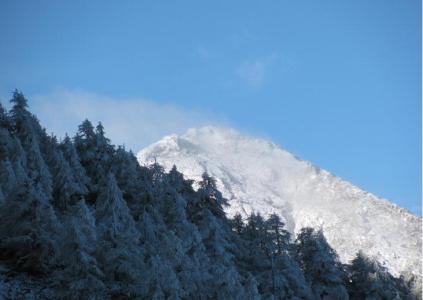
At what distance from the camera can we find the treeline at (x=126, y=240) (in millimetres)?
27719

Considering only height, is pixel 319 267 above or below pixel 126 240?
above

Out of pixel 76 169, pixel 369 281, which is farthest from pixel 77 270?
pixel 369 281

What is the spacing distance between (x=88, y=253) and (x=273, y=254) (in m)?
26.5

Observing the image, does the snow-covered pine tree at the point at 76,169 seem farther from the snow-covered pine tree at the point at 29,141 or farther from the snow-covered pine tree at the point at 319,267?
the snow-covered pine tree at the point at 319,267

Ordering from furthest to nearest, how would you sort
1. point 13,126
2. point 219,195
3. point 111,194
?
point 219,195
point 13,126
point 111,194

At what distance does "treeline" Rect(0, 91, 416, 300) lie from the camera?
90.9 feet

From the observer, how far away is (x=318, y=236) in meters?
54.5

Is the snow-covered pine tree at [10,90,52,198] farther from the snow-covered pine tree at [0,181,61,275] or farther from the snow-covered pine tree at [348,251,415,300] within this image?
the snow-covered pine tree at [348,251,415,300]

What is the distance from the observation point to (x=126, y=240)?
97.9 feet

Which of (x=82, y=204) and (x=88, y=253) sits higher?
(x=82, y=204)

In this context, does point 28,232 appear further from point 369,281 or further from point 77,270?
point 369,281

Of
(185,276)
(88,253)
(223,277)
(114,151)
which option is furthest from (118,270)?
(114,151)

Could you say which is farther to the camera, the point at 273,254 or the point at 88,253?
the point at 273,254

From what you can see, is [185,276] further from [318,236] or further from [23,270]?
[318,236]
